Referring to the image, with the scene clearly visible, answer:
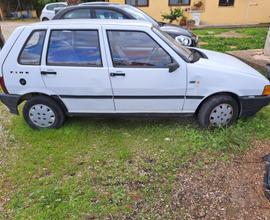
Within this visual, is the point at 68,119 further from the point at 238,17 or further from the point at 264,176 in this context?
the point at 238,17

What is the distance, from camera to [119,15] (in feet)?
25.8

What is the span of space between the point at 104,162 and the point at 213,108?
5.67 ft

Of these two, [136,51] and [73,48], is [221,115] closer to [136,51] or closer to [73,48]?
[136,51]

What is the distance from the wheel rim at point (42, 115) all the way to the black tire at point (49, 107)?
0.08 ft

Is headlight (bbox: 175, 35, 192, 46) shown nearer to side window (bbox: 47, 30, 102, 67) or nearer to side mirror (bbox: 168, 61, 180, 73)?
side mirror (bbox: 168, 61, 180, 73)

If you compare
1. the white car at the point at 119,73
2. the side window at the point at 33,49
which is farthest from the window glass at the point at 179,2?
the side window at the point at 33,49

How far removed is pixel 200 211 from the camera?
288cm

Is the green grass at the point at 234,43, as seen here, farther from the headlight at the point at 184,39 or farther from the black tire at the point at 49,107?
the black tire at the point at 49,107

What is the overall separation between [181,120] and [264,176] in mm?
1688

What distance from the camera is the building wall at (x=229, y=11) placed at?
15539 millimetres

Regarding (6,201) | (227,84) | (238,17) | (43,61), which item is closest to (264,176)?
(227,84)

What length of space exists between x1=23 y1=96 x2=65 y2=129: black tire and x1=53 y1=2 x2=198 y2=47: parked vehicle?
13.8ft

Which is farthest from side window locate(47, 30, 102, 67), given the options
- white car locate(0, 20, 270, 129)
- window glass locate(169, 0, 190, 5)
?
window glass locate(169, 0, 190, 5)

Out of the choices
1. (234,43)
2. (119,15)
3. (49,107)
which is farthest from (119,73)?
(234,43)
